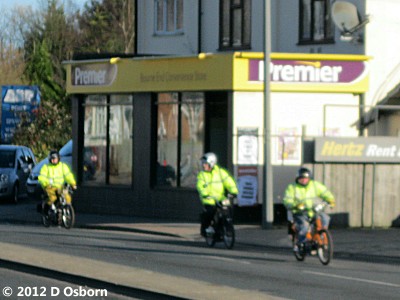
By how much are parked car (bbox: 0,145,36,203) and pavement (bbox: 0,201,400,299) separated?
25.5 inches

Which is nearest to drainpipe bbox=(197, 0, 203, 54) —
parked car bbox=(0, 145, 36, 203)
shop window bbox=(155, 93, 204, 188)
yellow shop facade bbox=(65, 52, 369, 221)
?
yellow shop facade bbox=(65, 52, 369, 221)

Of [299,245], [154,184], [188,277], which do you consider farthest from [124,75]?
[188,277]

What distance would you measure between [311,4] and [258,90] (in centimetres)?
395

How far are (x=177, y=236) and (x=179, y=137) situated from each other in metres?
6.15

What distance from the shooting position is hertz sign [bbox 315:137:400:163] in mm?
30047

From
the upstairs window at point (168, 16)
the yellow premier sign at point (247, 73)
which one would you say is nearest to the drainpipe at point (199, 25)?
the upstairs window at point (168, 16)

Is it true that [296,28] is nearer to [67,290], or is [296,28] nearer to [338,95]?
[338,95]

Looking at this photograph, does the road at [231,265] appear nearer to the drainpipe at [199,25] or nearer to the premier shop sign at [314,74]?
the premier shop sign at [314,74]

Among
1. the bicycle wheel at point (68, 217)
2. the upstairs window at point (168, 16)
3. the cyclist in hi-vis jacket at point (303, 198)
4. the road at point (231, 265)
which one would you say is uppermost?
the upstairs window at point (168, 16)

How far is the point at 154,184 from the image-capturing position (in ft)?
115

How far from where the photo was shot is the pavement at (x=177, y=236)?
1590 centimetres

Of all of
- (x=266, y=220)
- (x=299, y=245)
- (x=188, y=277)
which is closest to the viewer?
(x=188, y=277)

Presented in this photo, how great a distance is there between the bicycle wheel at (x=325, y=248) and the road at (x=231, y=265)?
0.18 metres

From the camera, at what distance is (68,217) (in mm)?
30875
